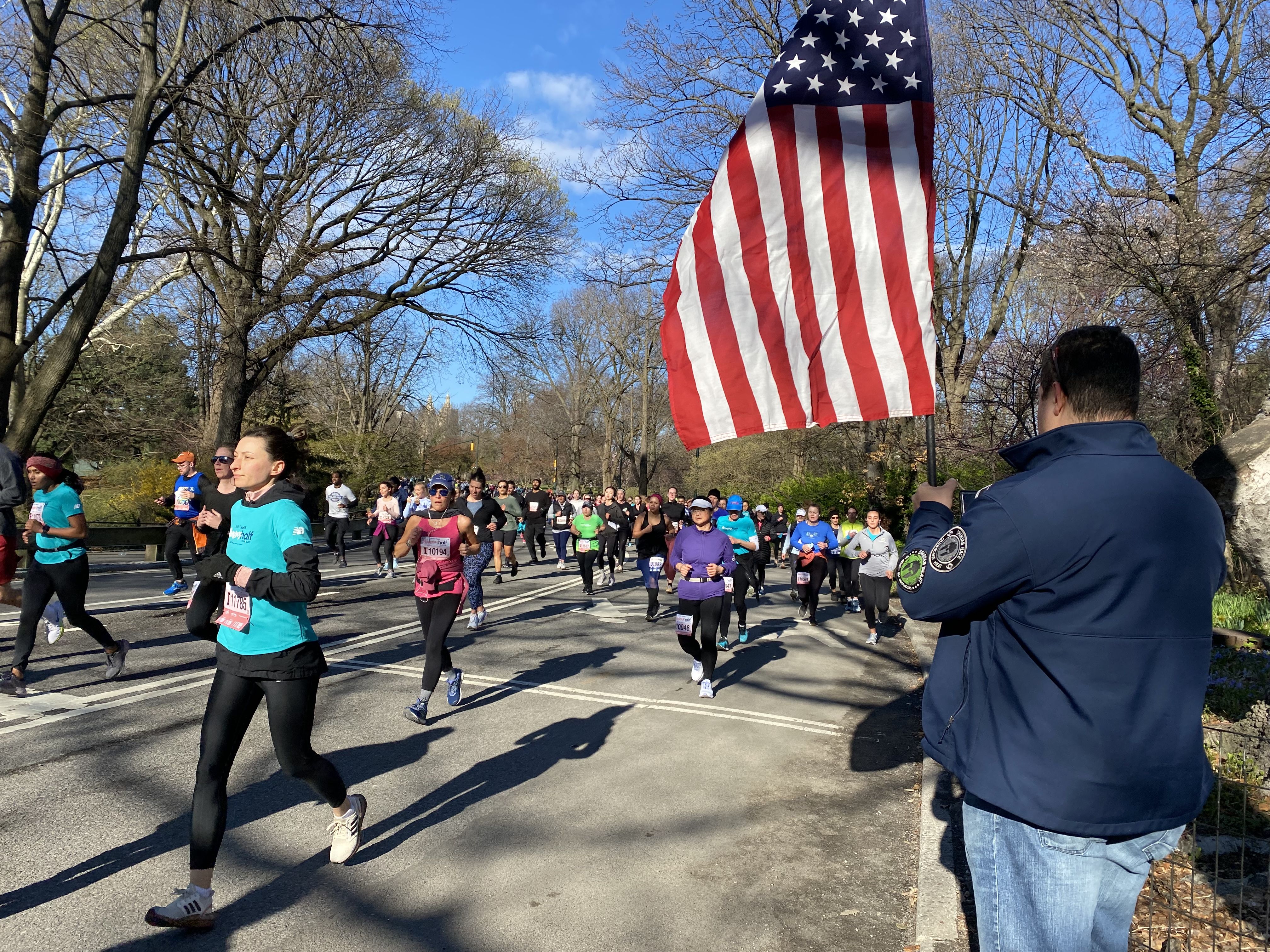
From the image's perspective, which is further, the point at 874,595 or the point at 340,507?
the point at 340,507

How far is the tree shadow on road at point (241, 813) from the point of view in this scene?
392 cm

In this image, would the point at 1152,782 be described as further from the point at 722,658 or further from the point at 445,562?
the point at 722,658

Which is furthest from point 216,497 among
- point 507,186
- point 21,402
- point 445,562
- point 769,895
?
point 507,186

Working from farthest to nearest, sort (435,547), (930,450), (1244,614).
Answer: (1244,614) < (435,547) < (930,450)

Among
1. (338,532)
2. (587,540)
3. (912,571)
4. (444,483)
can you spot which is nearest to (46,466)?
(444,483)

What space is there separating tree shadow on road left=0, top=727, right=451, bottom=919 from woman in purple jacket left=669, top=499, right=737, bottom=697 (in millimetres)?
2614

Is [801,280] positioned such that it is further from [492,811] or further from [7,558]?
[7,558]

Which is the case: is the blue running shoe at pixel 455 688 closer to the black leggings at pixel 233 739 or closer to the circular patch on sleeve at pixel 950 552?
the black leggings at pixel 233 739

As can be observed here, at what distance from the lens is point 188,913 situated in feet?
11.8

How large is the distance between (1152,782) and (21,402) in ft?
48.4

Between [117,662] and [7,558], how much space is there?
4.05 ft

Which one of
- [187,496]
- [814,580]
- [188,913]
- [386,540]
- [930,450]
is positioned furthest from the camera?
[386,540]

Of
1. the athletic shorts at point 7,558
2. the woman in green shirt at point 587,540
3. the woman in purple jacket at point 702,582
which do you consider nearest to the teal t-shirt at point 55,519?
the athletic shorts at point 7,558

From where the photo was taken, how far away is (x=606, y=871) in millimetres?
4395
